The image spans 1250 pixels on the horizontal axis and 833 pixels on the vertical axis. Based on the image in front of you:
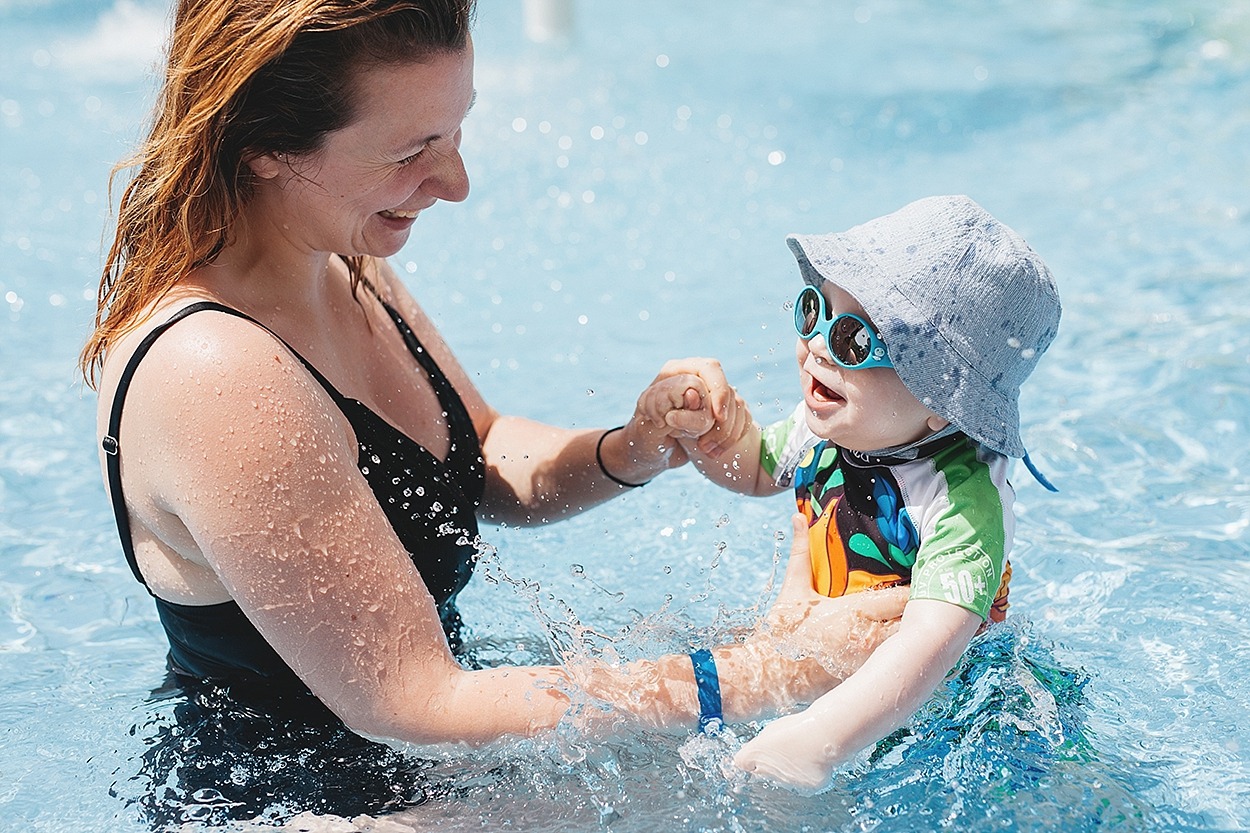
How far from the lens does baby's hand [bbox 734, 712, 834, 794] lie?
2150 mm

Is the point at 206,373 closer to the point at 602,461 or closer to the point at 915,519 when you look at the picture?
the point at 602,461

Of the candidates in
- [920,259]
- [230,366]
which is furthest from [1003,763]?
[230,366]

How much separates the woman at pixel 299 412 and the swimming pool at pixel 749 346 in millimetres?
188

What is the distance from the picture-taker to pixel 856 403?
2461 mm

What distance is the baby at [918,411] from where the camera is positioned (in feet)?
7.36

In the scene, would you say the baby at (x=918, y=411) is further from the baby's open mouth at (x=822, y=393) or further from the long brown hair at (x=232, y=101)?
the long brown hair at (x=232, y=101)

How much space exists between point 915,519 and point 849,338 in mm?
372

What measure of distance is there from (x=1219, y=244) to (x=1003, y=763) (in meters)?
3.75

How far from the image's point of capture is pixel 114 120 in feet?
24.6

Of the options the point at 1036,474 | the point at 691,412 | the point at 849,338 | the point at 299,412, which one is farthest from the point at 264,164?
the point at 1036,474

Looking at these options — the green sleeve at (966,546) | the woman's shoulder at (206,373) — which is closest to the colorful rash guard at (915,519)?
the green sleeve at (966,546)

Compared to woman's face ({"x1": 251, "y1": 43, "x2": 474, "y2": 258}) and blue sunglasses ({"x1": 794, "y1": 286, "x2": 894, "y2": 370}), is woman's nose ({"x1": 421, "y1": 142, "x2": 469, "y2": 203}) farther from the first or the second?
blue sunglasses ({"x1": 794, "y1": 286, "x2": 894, "y2": 370})

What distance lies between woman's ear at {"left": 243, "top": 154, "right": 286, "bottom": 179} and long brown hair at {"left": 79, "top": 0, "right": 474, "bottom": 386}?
0.01m

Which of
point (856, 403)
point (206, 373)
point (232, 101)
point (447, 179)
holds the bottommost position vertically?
point (856, 403)
